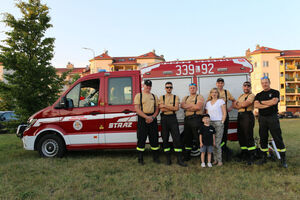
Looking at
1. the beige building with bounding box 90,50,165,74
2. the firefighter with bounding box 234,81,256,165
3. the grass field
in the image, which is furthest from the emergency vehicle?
the beige building with bounding box 90,50,165,74

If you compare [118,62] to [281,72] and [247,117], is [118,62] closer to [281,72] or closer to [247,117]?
[281,72]

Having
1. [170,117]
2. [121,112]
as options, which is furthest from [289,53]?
[121,112]

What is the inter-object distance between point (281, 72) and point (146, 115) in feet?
176

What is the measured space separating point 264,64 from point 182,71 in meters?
50.1

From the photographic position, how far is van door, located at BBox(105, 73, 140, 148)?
5918 millimetres

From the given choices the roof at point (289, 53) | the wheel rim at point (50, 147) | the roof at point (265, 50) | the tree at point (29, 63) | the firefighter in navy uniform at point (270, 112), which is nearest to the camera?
the firefighter in navy uniform at point (270, 112)

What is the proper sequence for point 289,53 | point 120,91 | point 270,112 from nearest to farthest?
point 270,112
point 120,91
point 289,53

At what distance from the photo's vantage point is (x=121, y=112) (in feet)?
19.4

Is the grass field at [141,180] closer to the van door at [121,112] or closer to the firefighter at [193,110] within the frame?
the van door at [121,112]

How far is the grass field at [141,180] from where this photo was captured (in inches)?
148

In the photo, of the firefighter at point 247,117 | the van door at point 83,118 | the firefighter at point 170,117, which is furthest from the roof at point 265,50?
the van door at point 83,118

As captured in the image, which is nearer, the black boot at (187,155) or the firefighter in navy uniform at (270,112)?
the firefighter in navy uniform at (270,112)

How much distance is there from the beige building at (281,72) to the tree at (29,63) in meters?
46.1

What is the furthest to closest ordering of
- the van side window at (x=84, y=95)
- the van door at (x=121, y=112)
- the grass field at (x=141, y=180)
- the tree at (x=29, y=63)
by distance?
the tree at (x=29, y=63) → the van side window at (x=84, y=95) → the van door at (x=121, y=112) → the grass field at (x=141, y=180)
